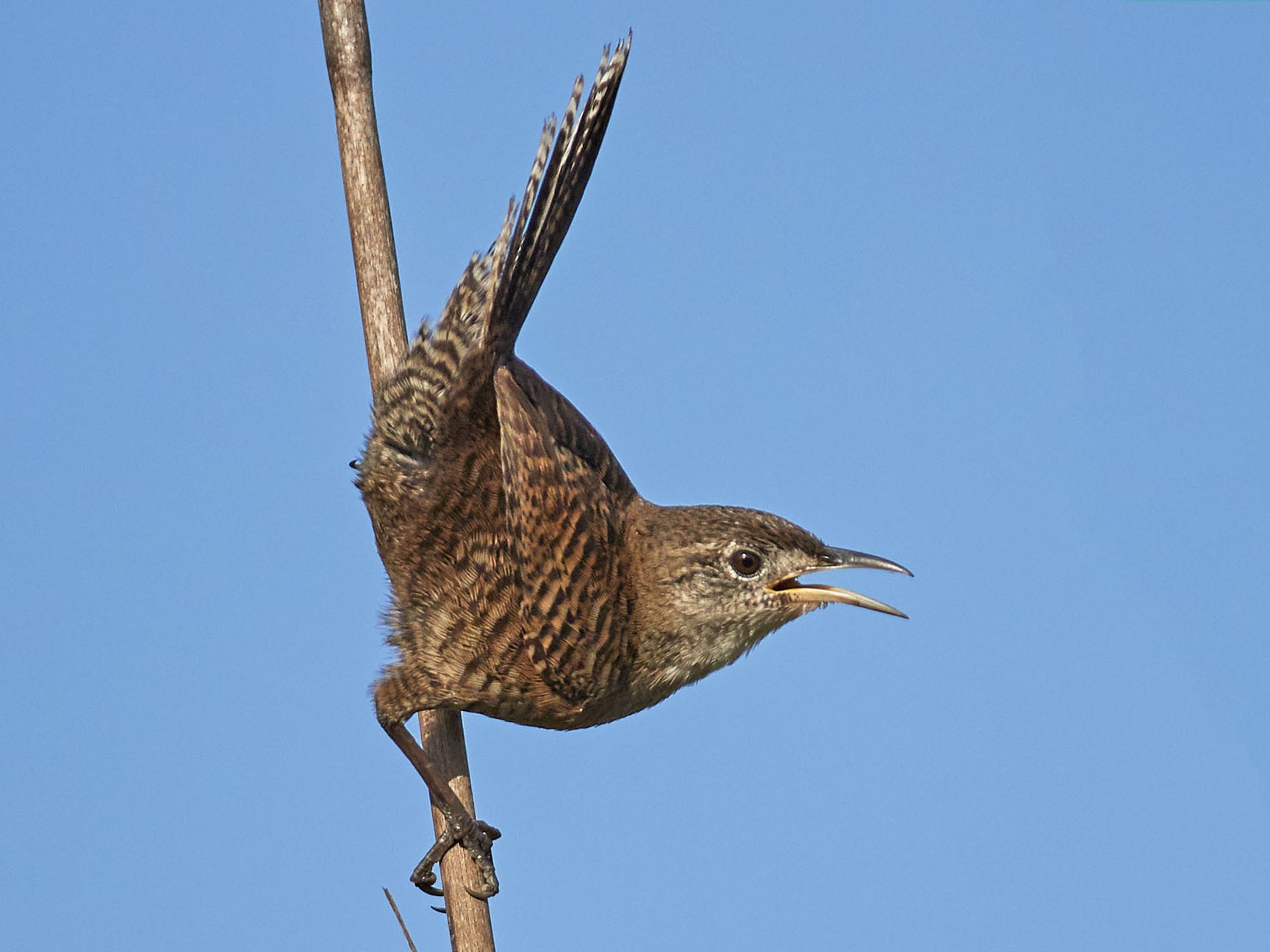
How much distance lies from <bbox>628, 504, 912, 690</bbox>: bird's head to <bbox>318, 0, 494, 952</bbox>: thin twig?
707mm

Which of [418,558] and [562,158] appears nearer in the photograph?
[562,158]

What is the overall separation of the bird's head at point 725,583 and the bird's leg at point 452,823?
2.41 feet

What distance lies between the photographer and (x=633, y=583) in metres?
4.32

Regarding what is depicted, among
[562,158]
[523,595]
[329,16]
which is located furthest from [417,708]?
[329,16]

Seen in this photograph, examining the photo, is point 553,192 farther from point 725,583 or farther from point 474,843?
point 474,843

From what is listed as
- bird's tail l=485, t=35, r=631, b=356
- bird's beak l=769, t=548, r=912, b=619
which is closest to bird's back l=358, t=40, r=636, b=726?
bird's tail l=485, t=35, r=631, b=356

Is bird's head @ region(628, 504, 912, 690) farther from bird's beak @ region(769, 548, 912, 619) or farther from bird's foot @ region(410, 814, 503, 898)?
bird's foot @ region(410, 814, 503, 898)

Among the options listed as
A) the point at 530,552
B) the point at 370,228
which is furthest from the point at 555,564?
the point at 370,228

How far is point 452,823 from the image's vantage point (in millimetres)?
4066

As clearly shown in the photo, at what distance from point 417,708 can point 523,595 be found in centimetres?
46

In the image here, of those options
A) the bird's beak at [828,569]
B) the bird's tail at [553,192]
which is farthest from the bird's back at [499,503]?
the bird's beak at [828,569]

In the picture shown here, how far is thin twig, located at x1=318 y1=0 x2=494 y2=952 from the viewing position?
4.11 metres

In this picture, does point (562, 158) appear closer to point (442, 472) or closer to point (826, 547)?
point (442, 472)

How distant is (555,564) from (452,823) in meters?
0.81
